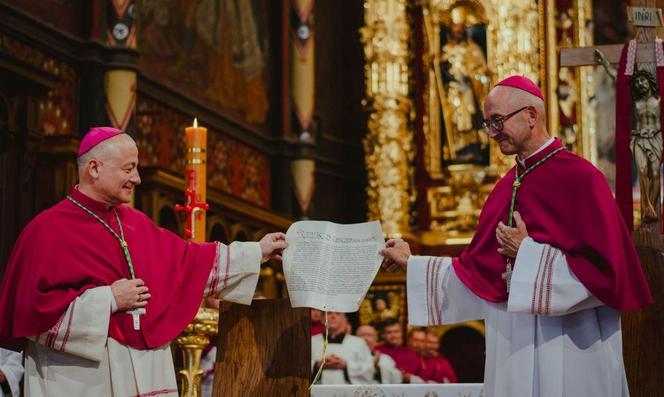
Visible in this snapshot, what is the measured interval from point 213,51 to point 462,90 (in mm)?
2716

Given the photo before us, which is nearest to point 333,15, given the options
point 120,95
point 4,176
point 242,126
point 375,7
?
point 375,7

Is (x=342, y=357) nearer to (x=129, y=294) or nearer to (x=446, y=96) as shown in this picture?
(x=446, y=96)

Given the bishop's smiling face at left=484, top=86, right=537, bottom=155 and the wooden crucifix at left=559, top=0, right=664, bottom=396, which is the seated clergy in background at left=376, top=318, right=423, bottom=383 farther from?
the bishop's smiling face at left=484, top=86, right=537, bottom=155

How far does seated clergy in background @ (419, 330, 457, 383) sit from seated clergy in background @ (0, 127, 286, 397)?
14.9 ft

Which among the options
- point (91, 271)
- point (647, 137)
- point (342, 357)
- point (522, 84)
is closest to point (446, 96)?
point (342, 357)

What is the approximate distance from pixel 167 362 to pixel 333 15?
1026 cm

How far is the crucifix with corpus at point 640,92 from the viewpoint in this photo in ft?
18.4

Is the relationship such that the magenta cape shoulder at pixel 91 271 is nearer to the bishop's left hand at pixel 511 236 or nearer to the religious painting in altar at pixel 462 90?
the bishop's left hand at pixel 511 236

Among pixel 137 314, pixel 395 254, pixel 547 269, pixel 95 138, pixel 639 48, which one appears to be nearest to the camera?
pixel 547 269

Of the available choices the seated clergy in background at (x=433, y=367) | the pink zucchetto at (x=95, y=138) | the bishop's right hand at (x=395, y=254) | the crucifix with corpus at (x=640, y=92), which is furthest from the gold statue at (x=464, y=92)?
the pink zucchetto at (x=95, y=138)

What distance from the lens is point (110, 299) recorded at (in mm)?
4656

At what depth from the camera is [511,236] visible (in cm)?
454

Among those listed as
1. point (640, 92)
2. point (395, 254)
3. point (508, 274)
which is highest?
point (640, 92)

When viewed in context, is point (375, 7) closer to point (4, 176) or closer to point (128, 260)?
point (4, 176)
